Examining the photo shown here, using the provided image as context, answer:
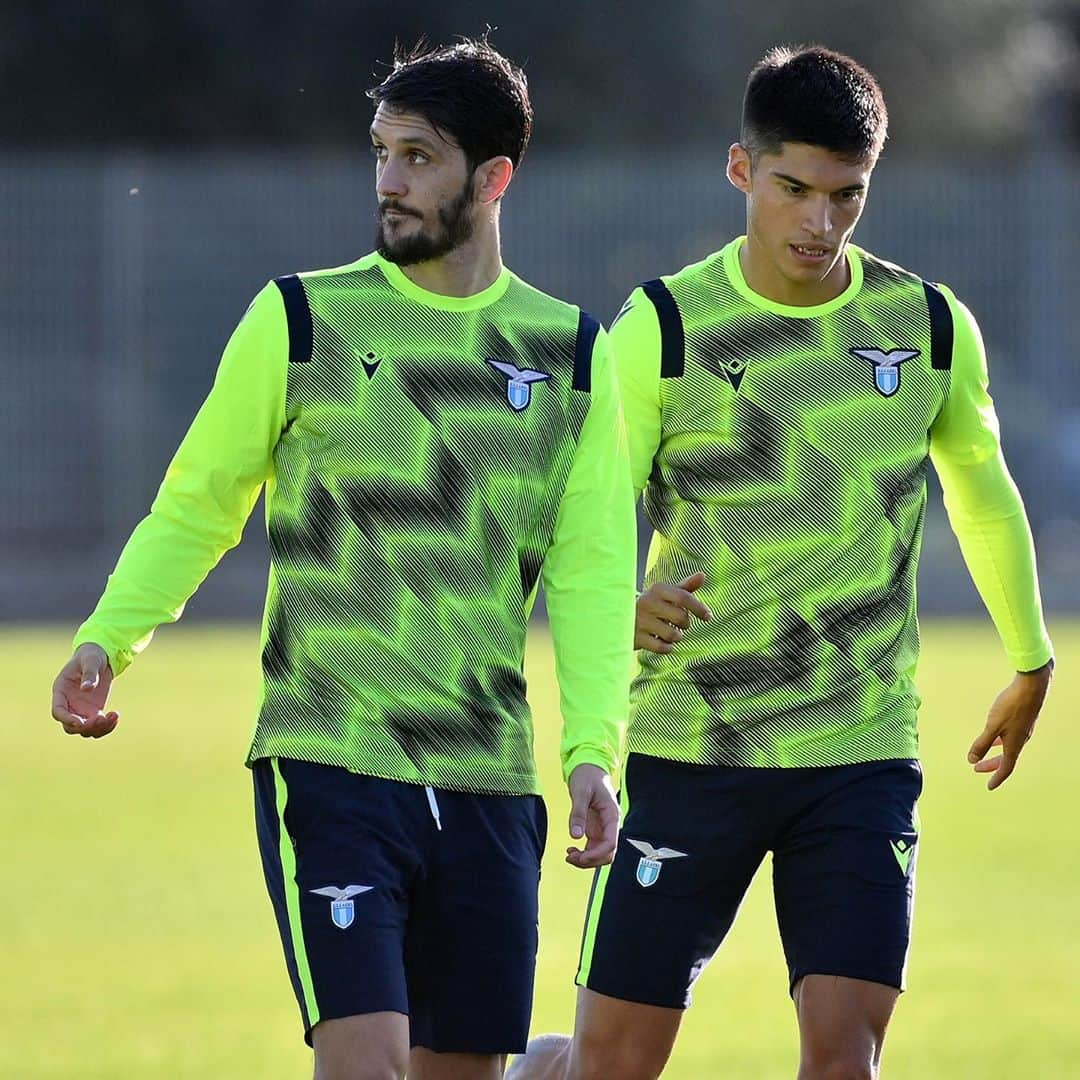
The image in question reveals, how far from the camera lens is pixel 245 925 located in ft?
35.0

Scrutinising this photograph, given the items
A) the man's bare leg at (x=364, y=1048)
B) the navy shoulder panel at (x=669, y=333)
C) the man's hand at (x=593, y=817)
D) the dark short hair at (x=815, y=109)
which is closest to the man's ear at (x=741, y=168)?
the dark short hair at (x=815, y=109)

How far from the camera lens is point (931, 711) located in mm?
17969

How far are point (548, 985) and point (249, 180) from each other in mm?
20090

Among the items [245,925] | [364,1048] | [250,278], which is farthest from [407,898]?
[250,278]

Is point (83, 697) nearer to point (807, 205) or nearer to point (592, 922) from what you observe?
point (592, 922)

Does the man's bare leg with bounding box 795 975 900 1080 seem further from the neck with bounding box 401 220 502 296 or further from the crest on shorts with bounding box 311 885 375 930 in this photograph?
the neck with bounding box 401 220 502 296

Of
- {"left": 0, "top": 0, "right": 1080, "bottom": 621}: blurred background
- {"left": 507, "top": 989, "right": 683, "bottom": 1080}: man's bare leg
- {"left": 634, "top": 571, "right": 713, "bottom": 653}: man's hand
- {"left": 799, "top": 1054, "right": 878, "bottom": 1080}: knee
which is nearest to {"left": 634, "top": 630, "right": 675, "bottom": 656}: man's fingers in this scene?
{"left": 634, "top": 571, "right": 713, "bottom": 653}: man's hand

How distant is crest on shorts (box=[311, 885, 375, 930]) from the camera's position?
16.3 ft

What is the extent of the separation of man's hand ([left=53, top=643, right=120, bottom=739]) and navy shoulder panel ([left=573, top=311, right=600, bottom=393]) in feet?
3.80

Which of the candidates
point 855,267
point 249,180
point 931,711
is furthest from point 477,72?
point 249,180

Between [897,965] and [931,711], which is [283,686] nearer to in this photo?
[897,965]

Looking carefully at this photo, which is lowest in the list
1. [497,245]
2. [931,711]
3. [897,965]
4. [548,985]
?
[931,711]

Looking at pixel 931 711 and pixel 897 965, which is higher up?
pixel 897 965

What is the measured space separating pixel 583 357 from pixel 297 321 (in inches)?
23.8
